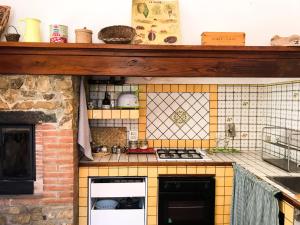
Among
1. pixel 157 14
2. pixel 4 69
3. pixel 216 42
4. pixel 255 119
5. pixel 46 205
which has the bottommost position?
pixel 46 205

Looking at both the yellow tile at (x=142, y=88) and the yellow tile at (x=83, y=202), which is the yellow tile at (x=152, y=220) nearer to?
the yellow tile at (x=83, y=202)

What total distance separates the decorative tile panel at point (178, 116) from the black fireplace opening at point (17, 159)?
4.17ft

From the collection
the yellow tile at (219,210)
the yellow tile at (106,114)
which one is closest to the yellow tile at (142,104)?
the yellow tile at (106,114)

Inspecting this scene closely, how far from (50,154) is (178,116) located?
57.0 inches

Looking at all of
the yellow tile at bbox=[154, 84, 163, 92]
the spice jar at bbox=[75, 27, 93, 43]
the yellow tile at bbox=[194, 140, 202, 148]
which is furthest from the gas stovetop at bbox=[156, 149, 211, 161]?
the spice jar at bbox=[75, 27, 93, 43]

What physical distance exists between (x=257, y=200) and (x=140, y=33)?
5.41 feet

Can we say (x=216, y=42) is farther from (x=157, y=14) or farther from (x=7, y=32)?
(x=7, y=32)

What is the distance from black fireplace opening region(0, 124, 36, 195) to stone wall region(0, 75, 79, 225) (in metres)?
0.06

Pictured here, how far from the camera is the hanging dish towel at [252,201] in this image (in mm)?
2064

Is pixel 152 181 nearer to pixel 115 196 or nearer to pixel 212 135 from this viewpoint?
pixel 115 196

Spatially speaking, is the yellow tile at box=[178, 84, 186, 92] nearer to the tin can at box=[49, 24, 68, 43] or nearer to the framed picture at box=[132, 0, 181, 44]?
the framed picture at box=[132, 0, 181, 44]

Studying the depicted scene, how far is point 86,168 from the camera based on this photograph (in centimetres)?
285

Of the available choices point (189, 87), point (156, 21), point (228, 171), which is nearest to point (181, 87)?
point (189, 87)

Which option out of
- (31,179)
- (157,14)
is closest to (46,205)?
(31,179)
